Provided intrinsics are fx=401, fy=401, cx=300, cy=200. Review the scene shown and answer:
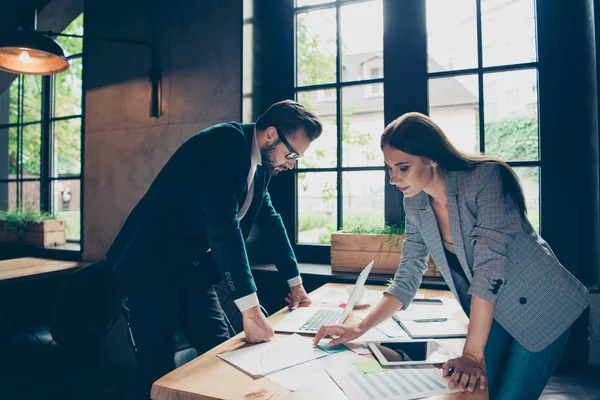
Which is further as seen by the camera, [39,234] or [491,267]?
[39,234]

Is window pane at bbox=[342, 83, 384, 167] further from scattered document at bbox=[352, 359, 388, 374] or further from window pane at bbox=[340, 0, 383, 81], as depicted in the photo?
scattered document at bbox=[352, 359, 388, 374]

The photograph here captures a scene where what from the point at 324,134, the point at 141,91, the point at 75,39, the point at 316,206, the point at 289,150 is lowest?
the point at 316,206

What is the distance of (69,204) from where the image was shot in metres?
3.86

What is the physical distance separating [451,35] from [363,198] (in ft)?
3.95

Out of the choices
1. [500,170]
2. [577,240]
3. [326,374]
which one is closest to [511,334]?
[500,170]

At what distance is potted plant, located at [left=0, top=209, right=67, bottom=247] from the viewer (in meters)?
3.67

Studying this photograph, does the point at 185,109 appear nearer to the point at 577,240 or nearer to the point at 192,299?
the point at 192,299

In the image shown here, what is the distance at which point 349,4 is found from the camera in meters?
2.86

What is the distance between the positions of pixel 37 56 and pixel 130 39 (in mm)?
721

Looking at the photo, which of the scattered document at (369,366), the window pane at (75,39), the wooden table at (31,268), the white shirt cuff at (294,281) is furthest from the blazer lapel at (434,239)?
the window pane at (75,39)

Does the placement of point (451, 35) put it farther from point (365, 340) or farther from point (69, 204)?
point (69, 204)

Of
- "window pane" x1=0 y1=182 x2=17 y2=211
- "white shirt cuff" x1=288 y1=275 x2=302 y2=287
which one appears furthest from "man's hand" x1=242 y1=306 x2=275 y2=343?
"window pane" x1=0 y1=182 x2=17 y2=211

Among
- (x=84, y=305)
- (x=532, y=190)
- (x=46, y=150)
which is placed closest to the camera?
(x=84, y=305)

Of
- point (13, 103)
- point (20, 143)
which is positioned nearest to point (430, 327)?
point (20, 143)
